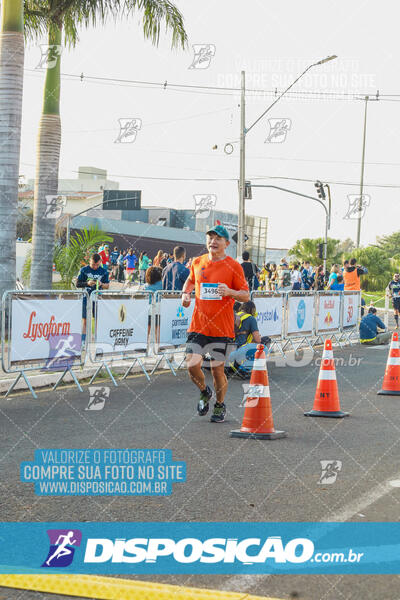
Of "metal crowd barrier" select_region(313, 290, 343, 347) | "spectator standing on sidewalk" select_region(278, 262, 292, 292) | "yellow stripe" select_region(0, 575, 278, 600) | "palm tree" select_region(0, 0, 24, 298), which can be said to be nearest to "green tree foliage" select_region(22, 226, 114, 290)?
"palm tree" select_region(0, 0, 24, 298)

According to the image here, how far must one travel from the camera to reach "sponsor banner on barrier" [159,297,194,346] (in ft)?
43.7

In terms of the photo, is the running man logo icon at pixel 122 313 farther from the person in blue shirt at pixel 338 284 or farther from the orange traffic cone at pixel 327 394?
the person in blue shirt at pixel 338 284

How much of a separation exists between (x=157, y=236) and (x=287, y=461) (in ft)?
194

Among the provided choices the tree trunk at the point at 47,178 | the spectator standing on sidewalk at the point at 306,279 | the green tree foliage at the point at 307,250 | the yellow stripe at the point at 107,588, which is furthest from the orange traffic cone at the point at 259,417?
the green tree foliage at the point at 307,250

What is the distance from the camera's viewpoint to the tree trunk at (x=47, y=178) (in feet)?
53.7

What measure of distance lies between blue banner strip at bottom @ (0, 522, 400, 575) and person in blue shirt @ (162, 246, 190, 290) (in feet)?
33.3

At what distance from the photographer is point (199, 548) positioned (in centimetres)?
451

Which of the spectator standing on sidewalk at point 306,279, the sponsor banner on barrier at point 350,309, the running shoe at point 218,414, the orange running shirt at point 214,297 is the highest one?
the orange running shirt at point 214,297

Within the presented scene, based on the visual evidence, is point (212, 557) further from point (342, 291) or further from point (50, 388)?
point (342, 291)

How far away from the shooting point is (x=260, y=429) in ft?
26.0

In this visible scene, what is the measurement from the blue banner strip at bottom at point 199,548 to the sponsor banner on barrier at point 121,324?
22.6 feet

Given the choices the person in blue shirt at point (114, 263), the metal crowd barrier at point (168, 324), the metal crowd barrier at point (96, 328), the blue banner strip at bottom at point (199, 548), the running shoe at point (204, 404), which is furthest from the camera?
the person in blue shirt at point (114, 263)

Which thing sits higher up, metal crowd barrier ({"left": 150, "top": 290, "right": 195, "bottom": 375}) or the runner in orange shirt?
the runner in orange shirt

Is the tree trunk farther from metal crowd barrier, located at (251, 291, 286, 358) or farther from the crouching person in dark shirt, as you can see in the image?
the crouching person in dark shirt
